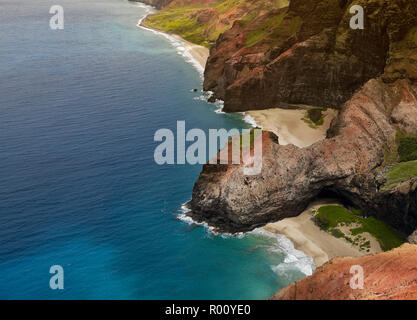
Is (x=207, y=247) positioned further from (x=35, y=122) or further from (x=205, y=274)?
(x=35, y=122)

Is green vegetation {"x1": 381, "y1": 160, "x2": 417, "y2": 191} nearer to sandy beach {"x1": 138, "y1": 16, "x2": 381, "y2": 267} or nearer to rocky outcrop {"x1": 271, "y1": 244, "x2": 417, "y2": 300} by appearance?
sandy beach {"x1": 138, "y1": 16, "x2": 381, "y2": 267}

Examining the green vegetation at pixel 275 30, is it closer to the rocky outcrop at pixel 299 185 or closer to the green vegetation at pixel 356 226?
the rocky outcrop at pixel 299 185

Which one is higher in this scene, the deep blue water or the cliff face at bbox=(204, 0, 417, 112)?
the cliff face at bbox=(204, 0, 417, 112)

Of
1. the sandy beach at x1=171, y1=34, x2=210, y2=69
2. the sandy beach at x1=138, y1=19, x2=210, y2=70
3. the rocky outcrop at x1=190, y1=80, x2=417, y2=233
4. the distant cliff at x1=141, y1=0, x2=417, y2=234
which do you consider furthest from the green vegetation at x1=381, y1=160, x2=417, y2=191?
the sandy beach at x1=171, y1=34, x2=210, y2=69

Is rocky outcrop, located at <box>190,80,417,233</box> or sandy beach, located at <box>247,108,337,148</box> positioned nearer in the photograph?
rocky outcrop, located at <box>190,80,417,233</box>

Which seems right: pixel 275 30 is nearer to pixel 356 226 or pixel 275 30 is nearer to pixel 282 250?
pixel 356 226
